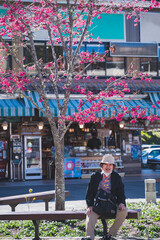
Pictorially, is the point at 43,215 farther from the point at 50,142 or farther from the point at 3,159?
the point at 50,142

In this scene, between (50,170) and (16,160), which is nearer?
(16,160)

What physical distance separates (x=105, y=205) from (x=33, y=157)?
16453 mm

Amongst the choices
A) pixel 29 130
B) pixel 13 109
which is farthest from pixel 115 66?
pixel 13 109

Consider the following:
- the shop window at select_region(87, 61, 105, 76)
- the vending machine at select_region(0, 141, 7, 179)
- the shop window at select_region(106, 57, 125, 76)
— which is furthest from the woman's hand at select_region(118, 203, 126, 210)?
the shop window at select_region(106, 57, 125, 76)

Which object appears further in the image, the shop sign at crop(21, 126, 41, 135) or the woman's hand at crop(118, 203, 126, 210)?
the shop sign at crop(21, 126, 41, 135)

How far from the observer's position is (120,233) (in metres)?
8.80

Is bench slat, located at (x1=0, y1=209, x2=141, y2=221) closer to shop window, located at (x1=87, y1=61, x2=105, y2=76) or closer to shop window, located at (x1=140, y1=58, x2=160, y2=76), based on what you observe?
shop window, located at (x1=87, y1=61, x2=105, y2=76)

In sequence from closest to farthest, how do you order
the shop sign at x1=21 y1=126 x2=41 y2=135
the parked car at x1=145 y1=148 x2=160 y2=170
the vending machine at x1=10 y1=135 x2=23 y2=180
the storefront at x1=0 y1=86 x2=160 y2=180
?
the storefront at x1=0 y1=86 x2=160 y2=180
the vending machine at x1=10 y1=135 x2=23 y2=180
the shop sign at x1=21 y1=126 x2=41 y2=135
the parked car at x1=145 y1=148 x2=160 y2=170

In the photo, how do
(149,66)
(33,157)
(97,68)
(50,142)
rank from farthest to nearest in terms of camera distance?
1. (149,66)
2. (50,142)
3. (97,68)
4. (33,157)

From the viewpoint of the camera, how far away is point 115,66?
25.1m

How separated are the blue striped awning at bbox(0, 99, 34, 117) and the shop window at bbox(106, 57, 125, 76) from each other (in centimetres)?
531

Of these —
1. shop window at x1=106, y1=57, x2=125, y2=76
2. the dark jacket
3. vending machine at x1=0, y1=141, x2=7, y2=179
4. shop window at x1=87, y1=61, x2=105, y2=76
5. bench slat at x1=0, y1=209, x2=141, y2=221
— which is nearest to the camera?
the dark jacket

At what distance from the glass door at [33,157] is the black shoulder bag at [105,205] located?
16.0m

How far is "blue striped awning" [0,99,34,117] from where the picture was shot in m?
21.5
